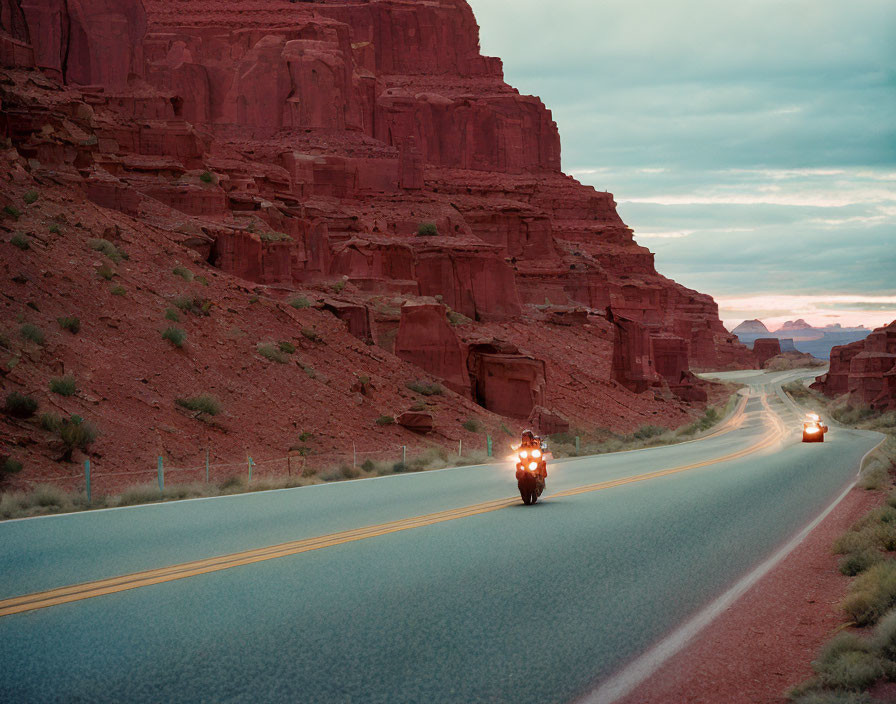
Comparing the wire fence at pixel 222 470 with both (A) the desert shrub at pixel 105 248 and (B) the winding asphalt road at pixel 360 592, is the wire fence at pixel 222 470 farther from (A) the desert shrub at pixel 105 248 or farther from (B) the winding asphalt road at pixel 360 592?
(A) the desert shrub at pixel 105 248

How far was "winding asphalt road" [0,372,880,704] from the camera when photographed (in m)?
5.39

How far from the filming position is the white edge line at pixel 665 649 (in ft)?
17.8

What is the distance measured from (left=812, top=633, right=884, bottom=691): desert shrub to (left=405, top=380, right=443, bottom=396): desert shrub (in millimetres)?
26590

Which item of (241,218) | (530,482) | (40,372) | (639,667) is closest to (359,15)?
(241,218)

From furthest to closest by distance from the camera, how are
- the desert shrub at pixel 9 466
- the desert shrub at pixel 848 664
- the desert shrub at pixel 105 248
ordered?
the desert shrub at pixel 105 248 → the desert shrub at pixel 9 466 → the desert shrub at pixel 848 664

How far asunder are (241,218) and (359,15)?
81220 millimetres

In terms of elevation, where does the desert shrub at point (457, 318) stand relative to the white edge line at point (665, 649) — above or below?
above

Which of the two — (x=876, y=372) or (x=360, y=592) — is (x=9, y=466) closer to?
(x=360, y=592)

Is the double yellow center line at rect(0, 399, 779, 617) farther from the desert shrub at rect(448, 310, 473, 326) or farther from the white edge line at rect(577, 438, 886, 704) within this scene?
the desert shrub at rect(448, 310, 473, 326)

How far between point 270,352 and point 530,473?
16175 mm

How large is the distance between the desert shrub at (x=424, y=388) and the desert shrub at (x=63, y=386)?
14304 millimetres

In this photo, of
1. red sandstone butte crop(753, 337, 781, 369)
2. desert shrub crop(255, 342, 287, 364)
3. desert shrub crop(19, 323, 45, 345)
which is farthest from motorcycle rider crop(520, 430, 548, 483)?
red sandstone butte crop(753, 337, 781, 369)

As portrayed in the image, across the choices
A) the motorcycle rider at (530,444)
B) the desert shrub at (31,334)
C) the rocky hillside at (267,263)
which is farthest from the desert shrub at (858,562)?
the desert shrub at (31,334)

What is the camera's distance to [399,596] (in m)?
7.24
